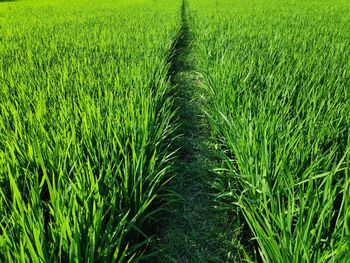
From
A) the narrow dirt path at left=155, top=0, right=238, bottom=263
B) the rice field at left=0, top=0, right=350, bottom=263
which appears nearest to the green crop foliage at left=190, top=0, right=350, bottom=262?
the rice field at left=0, top=0, right=350, bottom=263

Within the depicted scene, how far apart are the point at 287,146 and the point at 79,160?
0.90 meters

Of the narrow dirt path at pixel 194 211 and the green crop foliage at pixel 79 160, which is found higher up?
the green crop foliage at pixel 79 160

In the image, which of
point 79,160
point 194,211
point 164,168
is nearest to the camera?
point 79,160

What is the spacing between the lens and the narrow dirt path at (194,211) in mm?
1179

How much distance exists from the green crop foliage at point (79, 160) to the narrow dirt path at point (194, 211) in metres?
0.13

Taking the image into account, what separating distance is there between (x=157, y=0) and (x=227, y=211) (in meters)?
11.5

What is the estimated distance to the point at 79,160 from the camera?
1024 mm

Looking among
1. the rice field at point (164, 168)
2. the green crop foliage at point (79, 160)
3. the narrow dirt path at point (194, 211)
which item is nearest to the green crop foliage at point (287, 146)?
the rice field at point (164, 168)

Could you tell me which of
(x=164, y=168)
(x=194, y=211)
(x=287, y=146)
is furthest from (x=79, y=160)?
(x=287, y=146)

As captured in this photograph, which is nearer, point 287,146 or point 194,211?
point 287,146

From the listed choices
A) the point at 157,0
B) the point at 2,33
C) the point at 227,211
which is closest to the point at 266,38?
the point at 227,211

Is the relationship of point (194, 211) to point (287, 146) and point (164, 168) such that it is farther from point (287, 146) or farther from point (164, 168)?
point (287, 146)

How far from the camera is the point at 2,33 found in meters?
4.12

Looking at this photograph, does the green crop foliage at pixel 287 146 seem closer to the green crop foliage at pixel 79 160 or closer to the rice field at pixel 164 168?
the rice field at pixel 164 168
